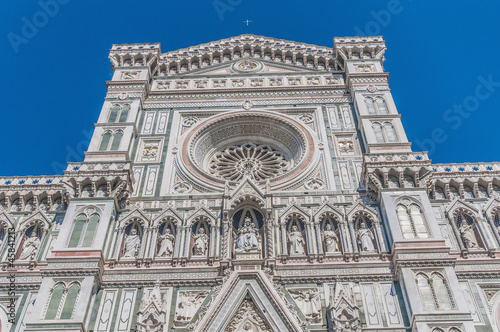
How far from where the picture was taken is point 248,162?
1659 centimetres

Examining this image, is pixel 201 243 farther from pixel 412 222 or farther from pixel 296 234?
pixel 412 222

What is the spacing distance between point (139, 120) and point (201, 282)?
22.2 ft

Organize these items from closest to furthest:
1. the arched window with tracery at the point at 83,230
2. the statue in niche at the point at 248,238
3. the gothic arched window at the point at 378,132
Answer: the statue in niche at the point at 248,238 < the arched window with tracery at the point at 83,230 < the gothic arched window at the point at 378,132

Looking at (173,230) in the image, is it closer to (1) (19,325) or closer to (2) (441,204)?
(1) (19,325)

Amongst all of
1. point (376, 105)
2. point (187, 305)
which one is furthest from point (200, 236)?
point (376, 105)

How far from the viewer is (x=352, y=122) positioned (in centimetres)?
1686

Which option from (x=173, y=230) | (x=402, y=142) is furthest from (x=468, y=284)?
(x=173, y=230)

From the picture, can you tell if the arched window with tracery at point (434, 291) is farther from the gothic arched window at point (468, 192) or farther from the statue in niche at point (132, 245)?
the statue in niche at point (132, 245)

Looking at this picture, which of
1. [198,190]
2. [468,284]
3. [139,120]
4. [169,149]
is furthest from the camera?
[139,120]

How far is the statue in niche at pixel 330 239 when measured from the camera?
42.3 feet

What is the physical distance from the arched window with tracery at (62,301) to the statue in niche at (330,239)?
5.51 metres

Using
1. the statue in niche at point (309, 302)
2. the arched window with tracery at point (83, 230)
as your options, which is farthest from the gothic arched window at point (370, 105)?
the arched window with tracery at point (83, 230)

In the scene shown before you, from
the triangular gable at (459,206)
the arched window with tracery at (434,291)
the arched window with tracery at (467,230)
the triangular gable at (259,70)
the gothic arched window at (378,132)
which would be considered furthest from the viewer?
the triangular gable at (259,70)

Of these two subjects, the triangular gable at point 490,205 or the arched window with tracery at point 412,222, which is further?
the triangular gable at point 490,205
